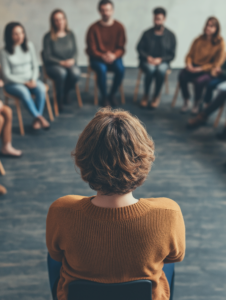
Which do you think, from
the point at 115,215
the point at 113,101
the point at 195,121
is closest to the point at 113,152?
the point at 115,215

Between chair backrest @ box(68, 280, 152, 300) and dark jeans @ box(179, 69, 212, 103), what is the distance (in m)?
3.08

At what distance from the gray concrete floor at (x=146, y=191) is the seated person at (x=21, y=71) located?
0.30 meters

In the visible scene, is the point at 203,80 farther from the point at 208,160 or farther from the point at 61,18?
the point at 61,18

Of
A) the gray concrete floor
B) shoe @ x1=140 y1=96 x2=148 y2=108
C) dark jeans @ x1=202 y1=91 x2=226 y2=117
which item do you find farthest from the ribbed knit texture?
shoe @ x1=140 y1=96 x2=148 y2=108

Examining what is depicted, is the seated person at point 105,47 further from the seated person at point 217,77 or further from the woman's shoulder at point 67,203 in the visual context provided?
the woman's shoulder at point 67,203

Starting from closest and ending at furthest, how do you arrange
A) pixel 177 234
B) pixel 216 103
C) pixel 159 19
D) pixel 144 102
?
pixel 177 234 < pixel 216 103 < pixel 159 19 < pixel 144 102

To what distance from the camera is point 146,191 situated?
2.59 metres

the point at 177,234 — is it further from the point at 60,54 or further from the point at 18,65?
the point at 60,54

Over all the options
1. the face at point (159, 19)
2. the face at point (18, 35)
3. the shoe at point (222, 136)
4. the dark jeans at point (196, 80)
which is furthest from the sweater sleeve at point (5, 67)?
the shoe at point (222, 136)

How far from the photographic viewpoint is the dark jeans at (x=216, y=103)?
341 cm

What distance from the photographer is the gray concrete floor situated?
1883 mm

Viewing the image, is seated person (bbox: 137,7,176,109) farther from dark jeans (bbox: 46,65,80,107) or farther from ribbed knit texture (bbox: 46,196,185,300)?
ribbed knit texture (bbox: 46,196,185,300)

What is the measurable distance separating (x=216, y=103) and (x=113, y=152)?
2.86 metres

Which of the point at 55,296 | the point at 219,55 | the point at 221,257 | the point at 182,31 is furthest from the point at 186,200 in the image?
the point at 182,31
